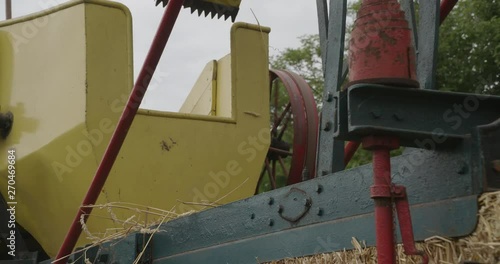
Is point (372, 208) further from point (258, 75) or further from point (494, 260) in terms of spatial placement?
point (258, 75)

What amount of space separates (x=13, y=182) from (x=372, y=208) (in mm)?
2372

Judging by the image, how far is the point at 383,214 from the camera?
2.13 metres

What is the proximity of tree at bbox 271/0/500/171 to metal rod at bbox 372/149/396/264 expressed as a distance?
12.6 meters

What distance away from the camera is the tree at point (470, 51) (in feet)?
52.5

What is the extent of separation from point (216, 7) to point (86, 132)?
33.4 inches

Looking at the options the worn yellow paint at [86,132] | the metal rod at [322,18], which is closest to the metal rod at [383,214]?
the metal rod at [322,18]

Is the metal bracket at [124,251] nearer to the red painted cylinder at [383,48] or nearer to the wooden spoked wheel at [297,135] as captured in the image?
the wooden spoked wheel at [297,135]

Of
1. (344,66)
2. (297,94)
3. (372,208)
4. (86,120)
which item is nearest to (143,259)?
(86,120)

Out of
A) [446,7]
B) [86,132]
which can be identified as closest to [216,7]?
[86,132]

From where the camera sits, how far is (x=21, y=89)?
4402 millimetres

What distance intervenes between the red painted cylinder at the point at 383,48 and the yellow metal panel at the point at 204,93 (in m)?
2.82

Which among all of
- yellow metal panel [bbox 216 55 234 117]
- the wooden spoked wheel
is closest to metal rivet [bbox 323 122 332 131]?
the wooden spoked wheel

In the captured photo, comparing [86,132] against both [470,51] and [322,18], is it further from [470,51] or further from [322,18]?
[470,51]

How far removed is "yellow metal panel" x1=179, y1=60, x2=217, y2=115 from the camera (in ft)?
16.4
